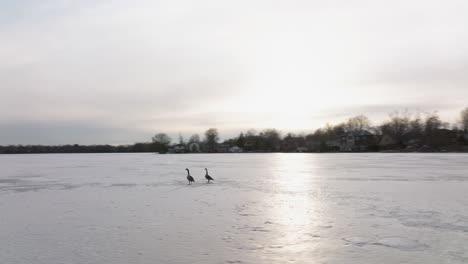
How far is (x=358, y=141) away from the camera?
99.5 m

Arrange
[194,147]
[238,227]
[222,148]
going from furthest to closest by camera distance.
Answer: [194,147], [222,148], [238,227]

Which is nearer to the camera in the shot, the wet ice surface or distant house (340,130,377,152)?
the wet ice surface

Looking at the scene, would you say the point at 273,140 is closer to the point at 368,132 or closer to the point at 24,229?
the point at 368,132

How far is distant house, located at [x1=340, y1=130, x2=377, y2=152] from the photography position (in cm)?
9269

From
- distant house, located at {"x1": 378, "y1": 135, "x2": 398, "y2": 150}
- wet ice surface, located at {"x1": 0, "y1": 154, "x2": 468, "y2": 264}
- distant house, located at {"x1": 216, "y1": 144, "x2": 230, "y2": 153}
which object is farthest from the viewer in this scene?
distant house, located at {"x1": 216, "y1": 144, "x2": 230, "y2": 153}

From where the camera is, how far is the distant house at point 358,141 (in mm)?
92688

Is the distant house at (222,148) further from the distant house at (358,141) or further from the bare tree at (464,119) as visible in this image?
the bare tree at (464,119)

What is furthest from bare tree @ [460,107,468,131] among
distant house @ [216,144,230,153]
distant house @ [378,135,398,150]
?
distant house @ [216,144,230,153]

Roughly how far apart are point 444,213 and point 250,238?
14.3 feet

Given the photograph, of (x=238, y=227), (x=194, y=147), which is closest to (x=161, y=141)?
(x=194, y=147)

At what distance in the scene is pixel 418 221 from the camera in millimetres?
7516

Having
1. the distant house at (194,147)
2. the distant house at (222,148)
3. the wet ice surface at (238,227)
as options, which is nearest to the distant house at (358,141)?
the distant house at (222,148)

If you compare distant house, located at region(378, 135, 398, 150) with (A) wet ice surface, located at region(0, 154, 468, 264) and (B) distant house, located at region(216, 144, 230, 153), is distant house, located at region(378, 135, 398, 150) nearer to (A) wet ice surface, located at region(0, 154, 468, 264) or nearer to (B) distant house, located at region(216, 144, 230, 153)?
(B) distant house, located at region(216, 144, 230, 153)

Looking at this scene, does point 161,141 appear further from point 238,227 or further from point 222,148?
point 238,227
